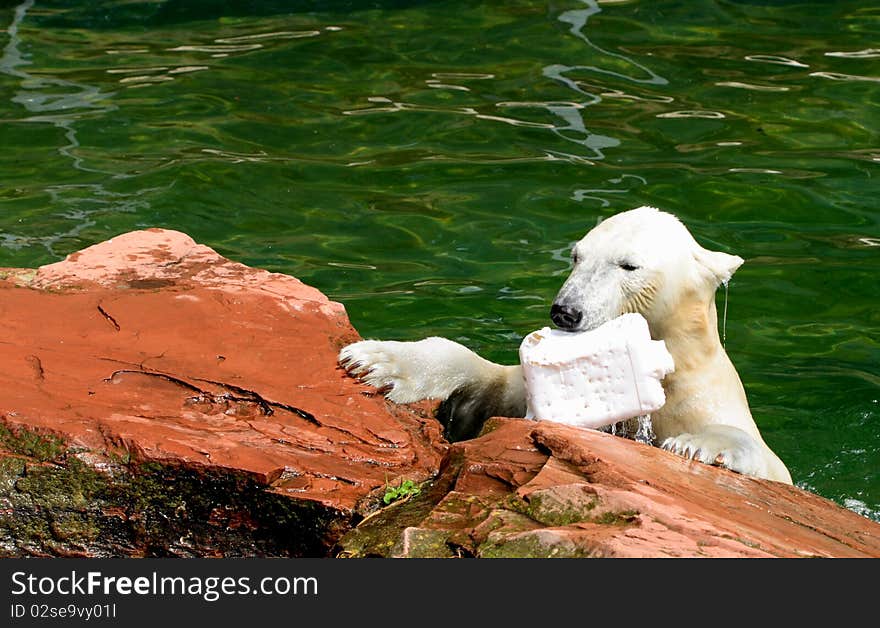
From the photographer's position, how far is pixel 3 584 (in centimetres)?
328

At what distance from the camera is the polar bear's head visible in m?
5.00

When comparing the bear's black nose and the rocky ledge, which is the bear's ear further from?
the rocky ledge

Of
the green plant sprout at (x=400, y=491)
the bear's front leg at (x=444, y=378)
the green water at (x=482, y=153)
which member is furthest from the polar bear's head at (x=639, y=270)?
the green water at (x=482, y=153)

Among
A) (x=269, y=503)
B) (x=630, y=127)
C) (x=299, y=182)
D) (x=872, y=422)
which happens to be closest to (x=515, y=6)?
(x=630, y=127)

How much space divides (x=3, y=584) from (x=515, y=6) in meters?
10.1

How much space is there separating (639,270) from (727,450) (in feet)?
2.54

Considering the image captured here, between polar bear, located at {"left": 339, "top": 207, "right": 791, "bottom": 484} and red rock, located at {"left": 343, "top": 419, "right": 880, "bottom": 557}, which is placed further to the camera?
polar bear, located at {"left": 339, "top": 207, "right": 791, "bottom": 484}

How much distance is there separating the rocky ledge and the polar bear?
0.21 meters

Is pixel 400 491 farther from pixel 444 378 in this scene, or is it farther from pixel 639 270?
pixel 639 270

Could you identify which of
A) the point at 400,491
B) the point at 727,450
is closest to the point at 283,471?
the point at 400,491

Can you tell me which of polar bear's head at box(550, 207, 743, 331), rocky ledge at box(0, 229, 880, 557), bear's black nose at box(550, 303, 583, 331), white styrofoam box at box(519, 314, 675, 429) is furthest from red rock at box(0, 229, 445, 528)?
polar bear's head at box(550, 207, 743, 331)

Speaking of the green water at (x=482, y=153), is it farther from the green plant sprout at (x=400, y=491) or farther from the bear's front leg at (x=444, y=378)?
the green plant sprout at (x=400, y=491)

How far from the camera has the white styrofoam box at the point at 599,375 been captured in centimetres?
457

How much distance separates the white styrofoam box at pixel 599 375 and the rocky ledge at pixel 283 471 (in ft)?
0.99
